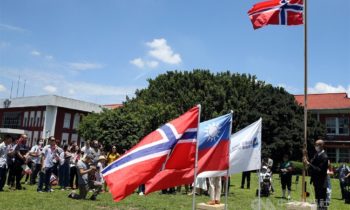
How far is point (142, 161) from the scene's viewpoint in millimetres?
5973

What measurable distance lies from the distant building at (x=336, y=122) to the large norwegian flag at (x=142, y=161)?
150ft

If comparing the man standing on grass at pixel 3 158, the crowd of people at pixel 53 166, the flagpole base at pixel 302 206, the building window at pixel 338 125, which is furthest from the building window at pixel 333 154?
the man standing on grass at pixel 3 158

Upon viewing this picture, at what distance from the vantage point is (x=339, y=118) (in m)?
50.8

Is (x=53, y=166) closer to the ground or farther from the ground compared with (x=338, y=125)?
closer to the ground

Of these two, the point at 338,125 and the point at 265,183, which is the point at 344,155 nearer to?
the point at 338,125

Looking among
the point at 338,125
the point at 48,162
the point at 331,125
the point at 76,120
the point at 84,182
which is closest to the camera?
the point at 84,182

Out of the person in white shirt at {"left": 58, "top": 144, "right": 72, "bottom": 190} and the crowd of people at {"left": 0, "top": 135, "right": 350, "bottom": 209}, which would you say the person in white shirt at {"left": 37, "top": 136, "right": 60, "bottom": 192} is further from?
the person in white shirt at {"left": 58, "top": 144, "right": 72, "bottom": 190}

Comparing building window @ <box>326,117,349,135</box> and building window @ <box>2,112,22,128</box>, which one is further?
building window @ <box>2,112,22,128</box>

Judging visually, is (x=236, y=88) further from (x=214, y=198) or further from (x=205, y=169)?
(x=205, y=169)

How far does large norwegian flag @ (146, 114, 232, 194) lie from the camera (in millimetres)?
6289

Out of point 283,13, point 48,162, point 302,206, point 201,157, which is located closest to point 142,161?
point 201,157

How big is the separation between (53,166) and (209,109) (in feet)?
76.3

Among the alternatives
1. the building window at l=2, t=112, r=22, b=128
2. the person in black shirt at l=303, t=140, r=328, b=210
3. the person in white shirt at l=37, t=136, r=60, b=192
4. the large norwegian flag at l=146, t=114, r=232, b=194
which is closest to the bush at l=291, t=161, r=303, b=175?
the person in white shirt at l=37, t=136, r=60, b=192

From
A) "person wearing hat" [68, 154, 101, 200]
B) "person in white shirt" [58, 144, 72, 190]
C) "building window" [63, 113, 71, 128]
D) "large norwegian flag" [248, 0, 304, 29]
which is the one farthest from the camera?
"building window" [63, 113, 71, 128]
